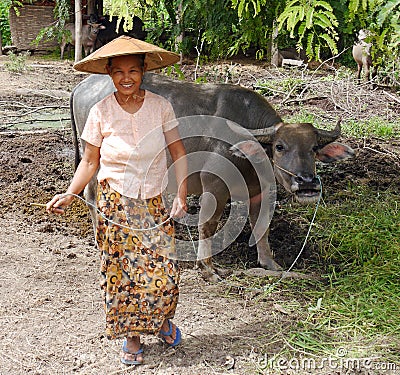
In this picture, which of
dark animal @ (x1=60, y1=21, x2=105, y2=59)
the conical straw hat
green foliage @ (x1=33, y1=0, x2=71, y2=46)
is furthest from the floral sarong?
dark animal @ (x1=60, y1=21, x2=105, y2=59)

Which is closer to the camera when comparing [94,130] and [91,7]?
[94,130]

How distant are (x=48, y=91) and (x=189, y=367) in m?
8.11

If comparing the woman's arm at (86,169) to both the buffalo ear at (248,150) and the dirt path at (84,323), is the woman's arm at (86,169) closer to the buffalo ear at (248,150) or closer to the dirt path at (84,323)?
the dirt path at (84,323)

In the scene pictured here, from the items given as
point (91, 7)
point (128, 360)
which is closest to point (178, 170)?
point (128, 360)

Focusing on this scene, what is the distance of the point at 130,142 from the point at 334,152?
66.3 inches

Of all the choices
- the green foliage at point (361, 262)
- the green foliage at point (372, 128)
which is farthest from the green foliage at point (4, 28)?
the green foliage at point (361, 262)

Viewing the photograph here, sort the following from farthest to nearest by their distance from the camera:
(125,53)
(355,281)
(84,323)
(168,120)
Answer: (355,281)
(84,323)
(168,120)
(125,53)

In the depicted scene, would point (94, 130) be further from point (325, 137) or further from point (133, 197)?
point (325, 137)

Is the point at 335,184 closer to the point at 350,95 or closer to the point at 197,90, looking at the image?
the point at 197,90

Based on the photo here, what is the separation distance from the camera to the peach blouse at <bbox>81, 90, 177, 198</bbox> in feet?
9.13

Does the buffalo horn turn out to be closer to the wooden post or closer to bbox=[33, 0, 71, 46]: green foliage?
bbox=[33, 0, 71, 46]: green foliage

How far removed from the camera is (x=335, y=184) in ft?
18.6

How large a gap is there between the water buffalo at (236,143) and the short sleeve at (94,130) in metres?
1.27

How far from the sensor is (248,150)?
12.6 ft
